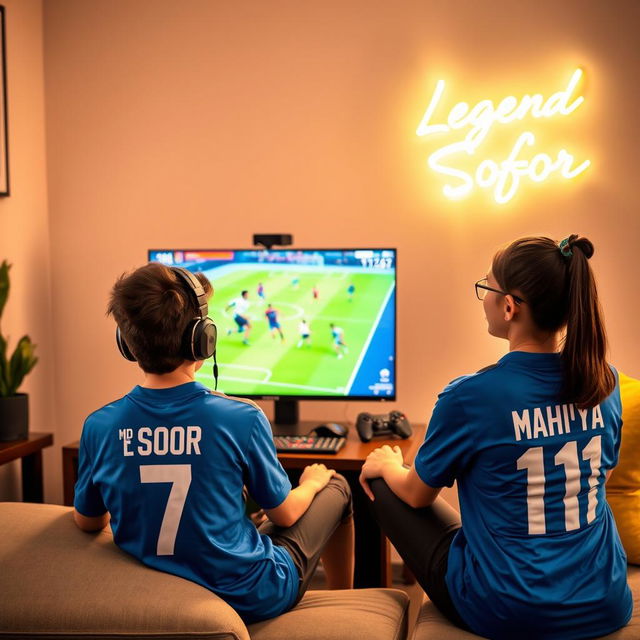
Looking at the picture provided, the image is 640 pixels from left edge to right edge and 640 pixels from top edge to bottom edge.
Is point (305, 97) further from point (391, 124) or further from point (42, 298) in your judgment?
point (42, 298)

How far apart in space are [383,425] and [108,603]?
1.41m

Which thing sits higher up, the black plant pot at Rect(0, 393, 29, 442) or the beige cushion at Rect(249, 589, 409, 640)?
the black plant pot at Rect(0, 393, 29, 442)

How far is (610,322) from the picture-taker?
3061 millimetres

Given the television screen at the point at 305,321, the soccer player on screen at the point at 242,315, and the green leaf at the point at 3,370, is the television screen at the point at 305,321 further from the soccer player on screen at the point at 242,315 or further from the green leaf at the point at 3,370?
the green leaf at the point at 3,370

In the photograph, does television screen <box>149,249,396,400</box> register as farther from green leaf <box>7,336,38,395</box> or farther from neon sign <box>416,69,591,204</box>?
green leaf <box>7,336,38,395</box>

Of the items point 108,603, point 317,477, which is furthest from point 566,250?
point 108,603

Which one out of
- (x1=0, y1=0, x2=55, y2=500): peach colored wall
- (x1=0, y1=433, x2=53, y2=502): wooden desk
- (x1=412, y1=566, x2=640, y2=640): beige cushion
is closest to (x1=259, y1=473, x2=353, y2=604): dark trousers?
(x1=412, y1=566, x2=640, y2=640): beige cushion

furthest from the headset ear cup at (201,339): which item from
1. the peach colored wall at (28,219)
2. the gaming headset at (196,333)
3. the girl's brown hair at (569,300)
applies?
the peach colored wall at (28,219)

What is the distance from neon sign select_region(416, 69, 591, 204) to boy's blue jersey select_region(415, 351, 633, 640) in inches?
62.4

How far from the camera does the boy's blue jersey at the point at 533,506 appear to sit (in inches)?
62.0

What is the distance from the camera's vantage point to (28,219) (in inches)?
133

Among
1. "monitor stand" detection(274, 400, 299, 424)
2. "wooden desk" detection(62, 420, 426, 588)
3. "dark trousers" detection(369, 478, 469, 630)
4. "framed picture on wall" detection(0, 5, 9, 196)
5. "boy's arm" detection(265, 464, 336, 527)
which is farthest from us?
"framed picture on wall" detection(0, 5, 9, 196)

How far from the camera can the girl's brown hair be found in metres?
1.60

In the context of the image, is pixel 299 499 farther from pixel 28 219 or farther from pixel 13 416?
pixel 28 219
